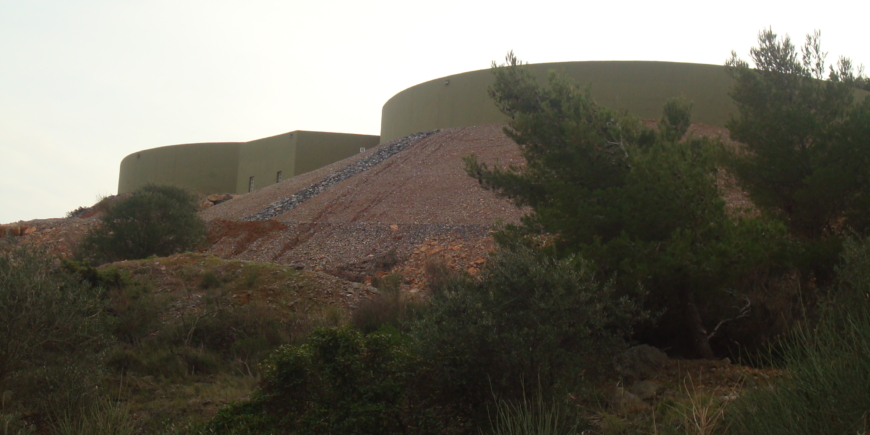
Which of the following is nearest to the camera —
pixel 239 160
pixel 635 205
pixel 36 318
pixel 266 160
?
pixel 36 318

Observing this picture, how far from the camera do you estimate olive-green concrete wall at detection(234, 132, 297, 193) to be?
3816 centimetres

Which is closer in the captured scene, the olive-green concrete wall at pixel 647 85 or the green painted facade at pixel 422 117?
the olive-green concrete wall at pixel 647 85

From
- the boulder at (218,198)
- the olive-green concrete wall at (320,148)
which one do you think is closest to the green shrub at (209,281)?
the olive-green concrete wall at (320,148)

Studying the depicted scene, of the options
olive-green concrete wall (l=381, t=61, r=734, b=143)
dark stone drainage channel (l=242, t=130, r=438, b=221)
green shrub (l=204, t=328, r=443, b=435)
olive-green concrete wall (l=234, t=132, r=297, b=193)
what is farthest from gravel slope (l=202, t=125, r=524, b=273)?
green shrub (l=204, t=328, r=443, b=435)

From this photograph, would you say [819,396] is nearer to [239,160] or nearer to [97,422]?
[97,422]

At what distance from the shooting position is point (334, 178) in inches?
1169

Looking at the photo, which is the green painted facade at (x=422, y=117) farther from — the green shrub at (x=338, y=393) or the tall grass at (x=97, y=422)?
the tall grass at (x=97, y=422)

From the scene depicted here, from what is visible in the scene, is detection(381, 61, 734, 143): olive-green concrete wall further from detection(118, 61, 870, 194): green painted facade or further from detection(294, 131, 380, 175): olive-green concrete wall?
detection(294, 131, 380, 175): olive-green concrete wall

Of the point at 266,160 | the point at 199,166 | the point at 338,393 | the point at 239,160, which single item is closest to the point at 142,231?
the point at 338,393

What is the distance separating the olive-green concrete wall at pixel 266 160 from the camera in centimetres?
3816

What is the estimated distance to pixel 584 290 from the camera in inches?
261

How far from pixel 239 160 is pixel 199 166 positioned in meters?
2.68

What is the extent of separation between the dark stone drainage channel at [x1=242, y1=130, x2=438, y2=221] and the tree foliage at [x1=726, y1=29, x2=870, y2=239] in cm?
1761

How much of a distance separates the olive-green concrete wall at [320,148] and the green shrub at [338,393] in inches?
1242
